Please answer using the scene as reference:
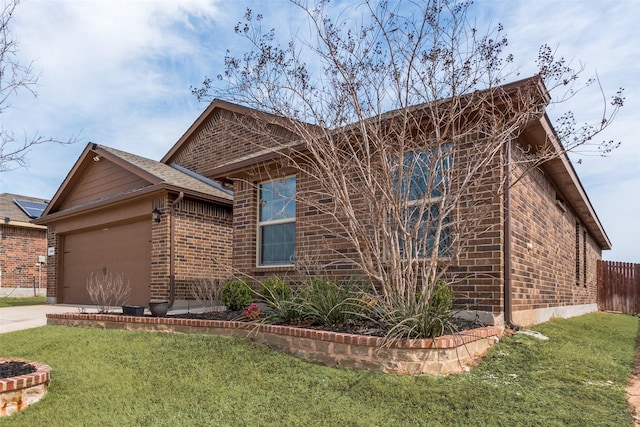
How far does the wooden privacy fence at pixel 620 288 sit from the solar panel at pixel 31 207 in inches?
929

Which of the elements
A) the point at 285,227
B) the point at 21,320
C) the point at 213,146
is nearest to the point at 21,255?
the point at 213,146

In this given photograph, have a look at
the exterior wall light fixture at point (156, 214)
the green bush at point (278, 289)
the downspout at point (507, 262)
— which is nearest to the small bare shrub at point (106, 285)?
the exterior wall light fixture at point (156, 214)

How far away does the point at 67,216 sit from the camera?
13.9 m

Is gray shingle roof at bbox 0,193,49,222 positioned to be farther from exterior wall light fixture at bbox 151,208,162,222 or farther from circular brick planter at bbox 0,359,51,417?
circular brick planter at bbox 0,359,51,417

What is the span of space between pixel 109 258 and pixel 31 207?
1190cm

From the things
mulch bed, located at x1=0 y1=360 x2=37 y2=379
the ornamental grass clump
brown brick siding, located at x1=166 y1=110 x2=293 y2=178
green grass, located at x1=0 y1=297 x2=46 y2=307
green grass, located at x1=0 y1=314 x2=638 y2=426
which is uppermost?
brown brick siding, located at x1=166 y1=110 x2=293 y2=178

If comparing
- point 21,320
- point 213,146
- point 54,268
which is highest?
point 213,146

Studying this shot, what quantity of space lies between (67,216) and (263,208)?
789 cm

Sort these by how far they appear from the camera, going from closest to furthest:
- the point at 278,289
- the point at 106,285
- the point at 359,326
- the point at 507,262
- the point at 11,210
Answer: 1. the point at 359,326
2. the point at 507,262
3. the point at 278,289
4. the point at 106,285
5. the point at 11,210

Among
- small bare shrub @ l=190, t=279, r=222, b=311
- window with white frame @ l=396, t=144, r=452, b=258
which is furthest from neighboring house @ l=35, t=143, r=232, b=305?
window with white frame @ l=396, t=144, r=452, b=258

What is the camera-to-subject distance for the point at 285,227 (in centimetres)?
895

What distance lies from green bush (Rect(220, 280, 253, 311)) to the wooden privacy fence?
14.9m

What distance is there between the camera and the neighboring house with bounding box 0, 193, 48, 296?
19.0 metres

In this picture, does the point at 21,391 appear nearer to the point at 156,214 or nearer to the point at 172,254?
the point at 172,254
